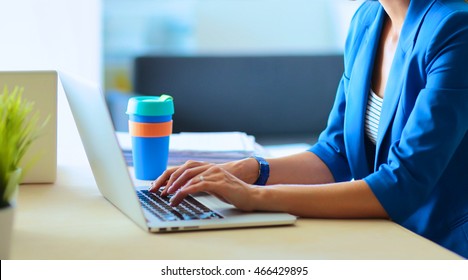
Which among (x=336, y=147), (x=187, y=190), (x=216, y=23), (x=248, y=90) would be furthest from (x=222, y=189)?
(x=216, y=23)

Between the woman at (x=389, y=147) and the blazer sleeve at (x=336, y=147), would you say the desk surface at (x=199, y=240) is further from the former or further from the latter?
the blazer sleeve at (x=336, y=147)

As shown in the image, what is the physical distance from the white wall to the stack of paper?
3.87ft

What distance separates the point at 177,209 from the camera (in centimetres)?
131

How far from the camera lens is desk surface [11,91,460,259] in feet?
3.68

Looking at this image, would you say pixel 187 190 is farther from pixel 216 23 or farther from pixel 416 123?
pixel 216 23

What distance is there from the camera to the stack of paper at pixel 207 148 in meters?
1.82

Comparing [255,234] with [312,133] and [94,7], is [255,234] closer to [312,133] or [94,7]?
[94,7]

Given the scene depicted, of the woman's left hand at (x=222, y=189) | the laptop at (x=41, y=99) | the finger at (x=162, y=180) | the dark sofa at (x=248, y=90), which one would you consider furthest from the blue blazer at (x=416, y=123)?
the dark sofa at (x=248, y=90)

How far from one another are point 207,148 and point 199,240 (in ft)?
2.41

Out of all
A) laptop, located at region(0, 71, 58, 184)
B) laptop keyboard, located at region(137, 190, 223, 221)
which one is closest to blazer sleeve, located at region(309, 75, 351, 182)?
laptop keyboard, located at region(137, 190, 223, 221)

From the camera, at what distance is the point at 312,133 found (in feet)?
13.0

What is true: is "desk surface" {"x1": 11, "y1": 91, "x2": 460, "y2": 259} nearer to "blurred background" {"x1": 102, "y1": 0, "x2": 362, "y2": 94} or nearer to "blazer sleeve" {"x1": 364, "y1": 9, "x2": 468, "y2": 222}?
"blazer sleeve" {"x1": 364, "y1": 9, "x2": 468, "y2": 222}

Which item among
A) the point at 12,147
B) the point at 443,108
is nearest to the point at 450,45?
the point at 443,108

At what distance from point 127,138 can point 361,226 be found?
879 mm
